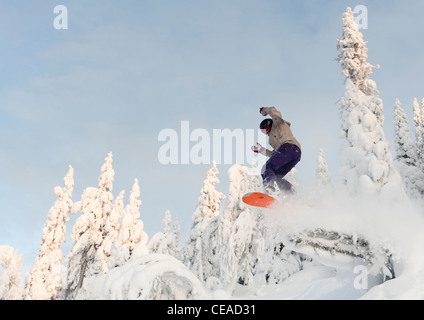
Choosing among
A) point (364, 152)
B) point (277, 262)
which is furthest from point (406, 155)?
point (364, 152)

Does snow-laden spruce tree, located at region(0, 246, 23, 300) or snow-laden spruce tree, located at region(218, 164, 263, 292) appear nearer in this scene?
snow-laden spruce tree, located at region(218, 164, 263, 292)

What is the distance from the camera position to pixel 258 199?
22.5ft

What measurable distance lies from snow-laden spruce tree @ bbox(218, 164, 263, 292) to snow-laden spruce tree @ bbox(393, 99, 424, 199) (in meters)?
14.6

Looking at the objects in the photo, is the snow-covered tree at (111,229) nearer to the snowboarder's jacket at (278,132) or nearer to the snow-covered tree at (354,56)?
the snow-covered tree at (354,56)

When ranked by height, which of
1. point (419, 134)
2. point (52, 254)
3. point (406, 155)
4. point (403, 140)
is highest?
point (419, 134)

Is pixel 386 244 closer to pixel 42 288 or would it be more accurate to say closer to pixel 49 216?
pixel 42 288

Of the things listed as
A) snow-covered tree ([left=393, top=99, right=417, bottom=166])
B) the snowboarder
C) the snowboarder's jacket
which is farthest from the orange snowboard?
snow-covered tree ([left=393, top=99, right=417, bottom=166])

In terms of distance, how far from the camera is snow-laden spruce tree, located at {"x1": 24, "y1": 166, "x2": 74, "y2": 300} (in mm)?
21938

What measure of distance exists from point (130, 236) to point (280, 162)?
15238mm

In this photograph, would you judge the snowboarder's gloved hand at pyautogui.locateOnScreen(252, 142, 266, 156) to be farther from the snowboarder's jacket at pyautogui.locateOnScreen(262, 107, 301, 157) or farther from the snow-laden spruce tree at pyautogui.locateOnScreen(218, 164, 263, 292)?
the snow-laden spruce tree at pyautogui.locateOnScreen(218, 164, 263, 292)

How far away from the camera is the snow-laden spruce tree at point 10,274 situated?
69.0 ft

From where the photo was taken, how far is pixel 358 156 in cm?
1048

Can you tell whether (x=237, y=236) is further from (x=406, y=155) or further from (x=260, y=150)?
(x=406, y=155)

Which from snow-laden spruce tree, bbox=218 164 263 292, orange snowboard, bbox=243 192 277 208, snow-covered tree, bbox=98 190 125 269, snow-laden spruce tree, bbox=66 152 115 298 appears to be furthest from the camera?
snow-covered tree, bbox=98 190 125 269
